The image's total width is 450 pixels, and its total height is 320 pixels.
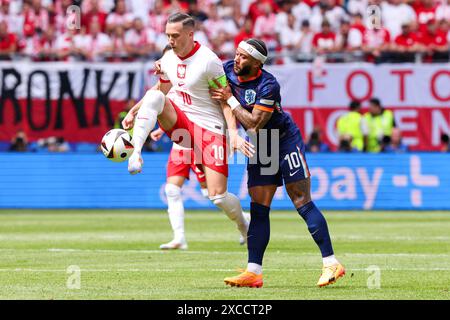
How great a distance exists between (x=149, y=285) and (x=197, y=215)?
12.9 m

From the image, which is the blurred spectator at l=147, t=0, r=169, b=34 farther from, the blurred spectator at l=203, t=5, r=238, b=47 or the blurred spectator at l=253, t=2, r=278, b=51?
the blurred spectator at l=253, t=2, r=278, b=51

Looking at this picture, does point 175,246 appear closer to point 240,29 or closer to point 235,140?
point 235,140

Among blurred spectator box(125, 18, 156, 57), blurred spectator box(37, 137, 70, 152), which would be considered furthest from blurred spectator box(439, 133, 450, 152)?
blurred spectator box(37, 137, 70, 152)

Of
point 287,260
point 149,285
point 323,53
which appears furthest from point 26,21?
point 149,285

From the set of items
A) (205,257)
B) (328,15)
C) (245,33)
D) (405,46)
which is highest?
(328,15)

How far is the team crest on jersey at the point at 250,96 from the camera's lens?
38.1 feet

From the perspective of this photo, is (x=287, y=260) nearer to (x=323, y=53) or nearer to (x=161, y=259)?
(x=161, y=259)

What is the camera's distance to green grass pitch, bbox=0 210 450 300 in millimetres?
10875

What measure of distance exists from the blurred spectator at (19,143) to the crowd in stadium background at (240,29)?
188 centimetres

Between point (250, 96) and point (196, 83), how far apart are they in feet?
6.23

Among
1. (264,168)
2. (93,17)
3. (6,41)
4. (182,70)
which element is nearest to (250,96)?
(264,168)

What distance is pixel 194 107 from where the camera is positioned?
1359cm

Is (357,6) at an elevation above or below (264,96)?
below

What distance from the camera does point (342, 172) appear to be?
1004 inches
